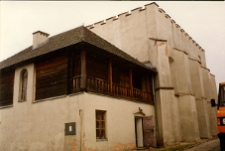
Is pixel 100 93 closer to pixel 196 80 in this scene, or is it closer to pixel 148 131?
pixel 148 131

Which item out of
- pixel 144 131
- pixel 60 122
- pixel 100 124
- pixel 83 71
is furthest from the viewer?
pixel 144 131

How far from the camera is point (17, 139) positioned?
15.5m

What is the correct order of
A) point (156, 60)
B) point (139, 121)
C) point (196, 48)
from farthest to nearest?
point (196, 48) < point (156, 60) < point (139, 121)

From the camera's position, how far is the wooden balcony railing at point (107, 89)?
44.5ft

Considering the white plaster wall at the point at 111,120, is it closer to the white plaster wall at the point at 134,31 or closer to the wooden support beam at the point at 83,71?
the wooden support beam at the point at 83,71

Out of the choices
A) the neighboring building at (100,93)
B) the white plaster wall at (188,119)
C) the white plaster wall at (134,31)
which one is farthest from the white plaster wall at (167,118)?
the white plaster wall at (134,31)

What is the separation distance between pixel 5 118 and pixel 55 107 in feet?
16.3

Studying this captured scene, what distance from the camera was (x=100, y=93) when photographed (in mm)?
14016

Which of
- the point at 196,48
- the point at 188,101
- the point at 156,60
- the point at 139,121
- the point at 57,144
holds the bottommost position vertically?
the point at 57,144

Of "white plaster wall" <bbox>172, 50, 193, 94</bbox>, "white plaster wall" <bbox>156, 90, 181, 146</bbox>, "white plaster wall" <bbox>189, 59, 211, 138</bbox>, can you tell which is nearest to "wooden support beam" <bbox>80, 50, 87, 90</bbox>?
"white plaster wall" <bbox>156, 90, 181, 146</bbox>

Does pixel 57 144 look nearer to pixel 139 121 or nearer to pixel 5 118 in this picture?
pixel 5 118

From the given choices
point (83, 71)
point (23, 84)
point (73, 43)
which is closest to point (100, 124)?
point (83, 71)

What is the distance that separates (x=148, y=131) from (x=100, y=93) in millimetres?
5633

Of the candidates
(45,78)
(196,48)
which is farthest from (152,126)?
(196,48)
